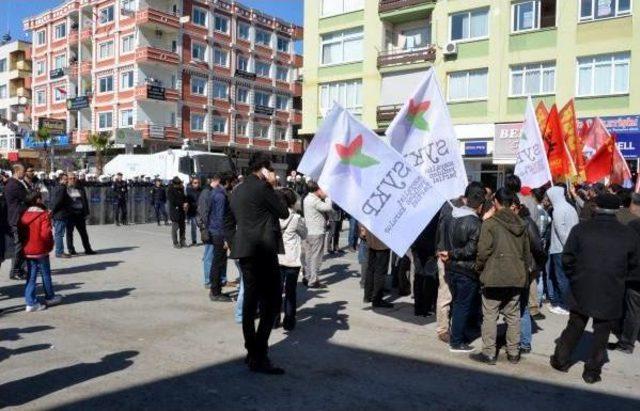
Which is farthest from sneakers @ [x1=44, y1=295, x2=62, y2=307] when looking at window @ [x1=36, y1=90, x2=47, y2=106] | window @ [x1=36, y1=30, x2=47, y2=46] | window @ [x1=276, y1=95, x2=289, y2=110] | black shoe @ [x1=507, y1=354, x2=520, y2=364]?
window @ [x1=36, y1=30, x2=47, y2=46]

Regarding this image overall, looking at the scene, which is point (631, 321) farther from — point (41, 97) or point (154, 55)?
point (41, 97)

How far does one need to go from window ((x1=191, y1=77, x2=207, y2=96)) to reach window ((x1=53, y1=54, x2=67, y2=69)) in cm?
1402

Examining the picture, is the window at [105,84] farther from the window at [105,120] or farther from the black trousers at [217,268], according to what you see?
the black trousers at [217,268]

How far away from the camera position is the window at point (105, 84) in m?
48.9

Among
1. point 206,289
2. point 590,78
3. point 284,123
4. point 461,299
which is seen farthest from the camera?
point 284,123

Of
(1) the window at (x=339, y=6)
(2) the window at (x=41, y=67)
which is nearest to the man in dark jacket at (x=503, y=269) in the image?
(1) the window at (x=339, y=6)

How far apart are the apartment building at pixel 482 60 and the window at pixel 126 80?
63.9 feet

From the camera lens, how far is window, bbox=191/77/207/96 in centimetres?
4975

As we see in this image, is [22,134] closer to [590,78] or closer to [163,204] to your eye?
[163,204]

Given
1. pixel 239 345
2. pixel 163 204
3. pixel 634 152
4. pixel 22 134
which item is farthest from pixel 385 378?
pixel 22 134

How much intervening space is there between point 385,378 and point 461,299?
4.38ft

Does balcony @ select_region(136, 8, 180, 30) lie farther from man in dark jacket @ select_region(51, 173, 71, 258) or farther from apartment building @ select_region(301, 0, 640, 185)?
man in dark jacket @ select_region(51, 173, 71, 258)

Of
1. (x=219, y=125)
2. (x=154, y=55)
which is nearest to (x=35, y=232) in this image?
(x=154, y=55)

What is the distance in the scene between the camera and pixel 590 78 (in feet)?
79.8
